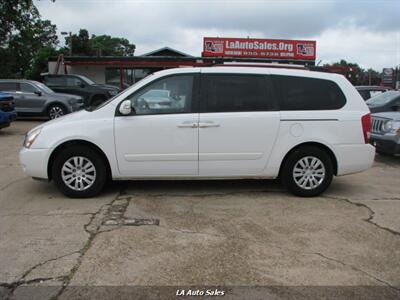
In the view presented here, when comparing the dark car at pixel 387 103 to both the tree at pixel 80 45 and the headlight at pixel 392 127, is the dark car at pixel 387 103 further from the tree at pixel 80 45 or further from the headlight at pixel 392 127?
the tree at pixel 80 45

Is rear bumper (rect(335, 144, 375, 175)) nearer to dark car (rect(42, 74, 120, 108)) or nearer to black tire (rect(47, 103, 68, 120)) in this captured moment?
black tire (rect(47, 103, 68, 120))

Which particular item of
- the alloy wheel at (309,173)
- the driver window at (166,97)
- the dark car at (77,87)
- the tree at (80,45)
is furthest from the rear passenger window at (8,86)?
the tree at (80,45)

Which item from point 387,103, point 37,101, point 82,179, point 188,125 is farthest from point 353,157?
point 37,101

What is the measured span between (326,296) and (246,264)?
81 cm

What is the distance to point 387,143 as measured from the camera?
9523mm

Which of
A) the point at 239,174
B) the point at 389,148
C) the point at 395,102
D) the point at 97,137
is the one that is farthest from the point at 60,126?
the point at 395,102

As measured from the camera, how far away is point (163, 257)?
441 centimetres

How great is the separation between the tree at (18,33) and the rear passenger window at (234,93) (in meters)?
21.8

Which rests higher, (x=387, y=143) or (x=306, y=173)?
(x=387, y=143)

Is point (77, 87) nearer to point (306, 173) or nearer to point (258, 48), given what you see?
point (258, 48)

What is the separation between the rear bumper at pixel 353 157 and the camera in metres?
6.55

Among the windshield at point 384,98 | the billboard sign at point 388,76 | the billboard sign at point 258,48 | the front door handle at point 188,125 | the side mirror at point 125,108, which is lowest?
the front door handle at point 188,125

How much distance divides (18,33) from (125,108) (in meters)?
23.0

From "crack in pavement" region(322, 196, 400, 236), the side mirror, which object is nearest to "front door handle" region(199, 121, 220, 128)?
the side mirror
